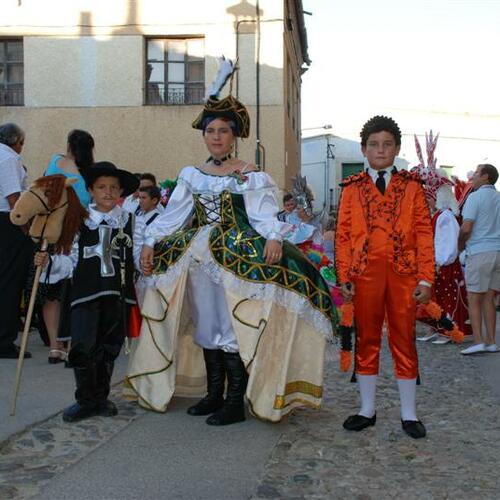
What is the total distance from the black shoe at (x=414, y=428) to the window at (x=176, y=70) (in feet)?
43.6

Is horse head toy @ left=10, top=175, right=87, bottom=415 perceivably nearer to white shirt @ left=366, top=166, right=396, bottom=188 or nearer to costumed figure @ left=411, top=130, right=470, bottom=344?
white shirt @ left=366, top=166, right=396, bottom=188

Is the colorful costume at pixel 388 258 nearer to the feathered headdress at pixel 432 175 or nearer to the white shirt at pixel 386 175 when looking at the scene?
the white shirt at pixel 386 175

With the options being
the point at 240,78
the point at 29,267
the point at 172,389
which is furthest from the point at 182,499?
the point at 240,78

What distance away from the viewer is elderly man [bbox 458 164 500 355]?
23.8 ft

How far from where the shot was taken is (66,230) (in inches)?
170

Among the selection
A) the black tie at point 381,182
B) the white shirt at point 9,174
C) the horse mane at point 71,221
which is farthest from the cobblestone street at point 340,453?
the white shirt at point 9,174

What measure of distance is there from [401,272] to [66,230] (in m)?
1.98

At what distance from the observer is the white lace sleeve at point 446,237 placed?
7.70 m

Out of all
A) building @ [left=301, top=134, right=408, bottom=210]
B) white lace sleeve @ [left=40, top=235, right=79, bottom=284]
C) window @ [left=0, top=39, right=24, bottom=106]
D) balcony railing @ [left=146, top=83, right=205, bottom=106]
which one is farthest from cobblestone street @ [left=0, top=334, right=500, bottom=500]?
building @ [left=301, top=134, right=408, bottom=210]

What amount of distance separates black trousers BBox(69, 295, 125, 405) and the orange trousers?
1.45 meters

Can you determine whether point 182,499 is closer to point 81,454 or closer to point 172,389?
point 81,454

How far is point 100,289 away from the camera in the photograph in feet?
13.8

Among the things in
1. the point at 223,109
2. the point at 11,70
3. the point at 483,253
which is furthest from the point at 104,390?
the point at 11,70

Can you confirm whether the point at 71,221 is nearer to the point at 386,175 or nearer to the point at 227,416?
the point at 227,416
